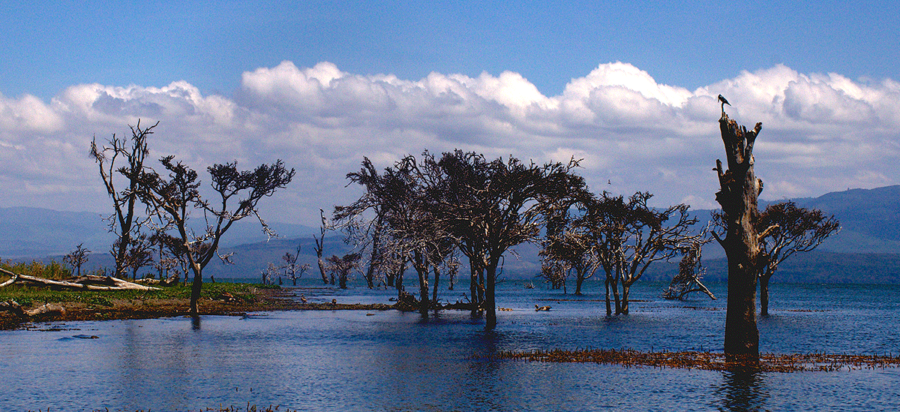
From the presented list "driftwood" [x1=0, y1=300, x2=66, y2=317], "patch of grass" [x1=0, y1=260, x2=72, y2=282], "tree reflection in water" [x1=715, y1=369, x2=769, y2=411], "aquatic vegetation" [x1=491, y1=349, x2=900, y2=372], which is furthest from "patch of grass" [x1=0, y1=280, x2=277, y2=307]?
"tree reflection in water" [x1=715, y1=369, x2=769, y2=411]

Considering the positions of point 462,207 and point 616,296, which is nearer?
point 462,207

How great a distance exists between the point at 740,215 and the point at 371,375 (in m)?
15.8

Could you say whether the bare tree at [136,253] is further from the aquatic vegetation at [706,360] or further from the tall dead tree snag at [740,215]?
the tall dead tree snag at [740,215]

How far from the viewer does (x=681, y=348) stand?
112ft

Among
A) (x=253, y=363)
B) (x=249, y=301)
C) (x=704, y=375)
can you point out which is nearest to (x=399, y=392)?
(x=253, y=363)

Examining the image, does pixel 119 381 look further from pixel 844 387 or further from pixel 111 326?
pixel 844 387

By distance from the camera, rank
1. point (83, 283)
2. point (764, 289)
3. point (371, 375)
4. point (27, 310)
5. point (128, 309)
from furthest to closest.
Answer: point (764, 289) → point (83, 283) → point (128, 309) → point (27, 310) → point (371, 375)

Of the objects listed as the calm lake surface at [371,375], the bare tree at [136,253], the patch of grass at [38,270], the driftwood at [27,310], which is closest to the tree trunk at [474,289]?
the calm lake surface at [371,375]

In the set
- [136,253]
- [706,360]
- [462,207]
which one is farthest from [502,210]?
[136,253]

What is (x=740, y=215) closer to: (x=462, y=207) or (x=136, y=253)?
(x=462, y=207)

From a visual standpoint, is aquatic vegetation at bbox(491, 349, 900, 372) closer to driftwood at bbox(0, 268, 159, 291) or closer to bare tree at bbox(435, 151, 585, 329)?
bare tree at bbox(435, 151, 585, 329)

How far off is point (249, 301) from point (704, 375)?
5223cm

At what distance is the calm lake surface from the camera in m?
19.0

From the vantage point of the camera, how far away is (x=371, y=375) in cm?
2381
